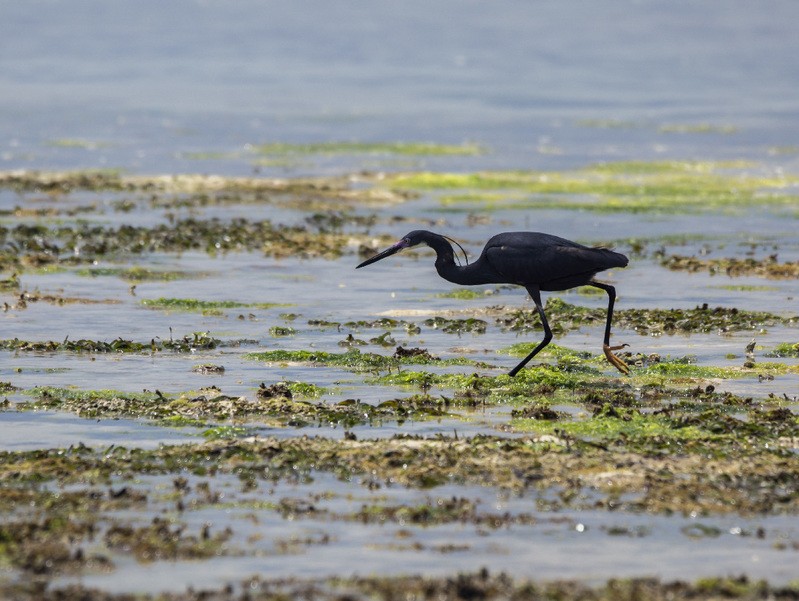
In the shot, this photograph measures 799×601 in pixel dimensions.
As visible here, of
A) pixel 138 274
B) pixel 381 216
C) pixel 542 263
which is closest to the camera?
pixel 542 263

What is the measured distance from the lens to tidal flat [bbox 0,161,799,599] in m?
8.33

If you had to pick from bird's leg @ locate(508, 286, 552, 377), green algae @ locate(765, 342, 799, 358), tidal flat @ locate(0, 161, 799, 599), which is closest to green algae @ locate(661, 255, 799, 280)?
tidal flat @ locate(0, 161, 799, 599)

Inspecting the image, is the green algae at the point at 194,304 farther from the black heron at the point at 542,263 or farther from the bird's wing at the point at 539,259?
the bird's wing at the point at 539,259

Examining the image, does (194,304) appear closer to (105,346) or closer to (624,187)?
(105,346)

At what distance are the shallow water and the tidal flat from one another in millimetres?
51

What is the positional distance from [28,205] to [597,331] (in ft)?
56.9

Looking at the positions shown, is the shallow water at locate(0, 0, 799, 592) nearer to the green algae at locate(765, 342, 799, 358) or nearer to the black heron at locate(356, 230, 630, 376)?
the green algae at locate(765, 342, 799, 358)

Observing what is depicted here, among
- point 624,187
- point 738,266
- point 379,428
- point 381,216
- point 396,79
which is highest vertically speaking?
point 396,79

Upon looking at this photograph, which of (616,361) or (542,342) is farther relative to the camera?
(542,342)

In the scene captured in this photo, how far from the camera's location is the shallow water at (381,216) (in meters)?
8.80

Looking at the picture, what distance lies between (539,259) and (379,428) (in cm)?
355

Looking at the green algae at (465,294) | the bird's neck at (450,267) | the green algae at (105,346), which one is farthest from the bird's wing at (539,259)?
the green algae at (465,294)

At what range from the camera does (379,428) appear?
11.6 meters

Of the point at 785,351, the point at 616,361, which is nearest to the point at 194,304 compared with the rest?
the point at 616,361
